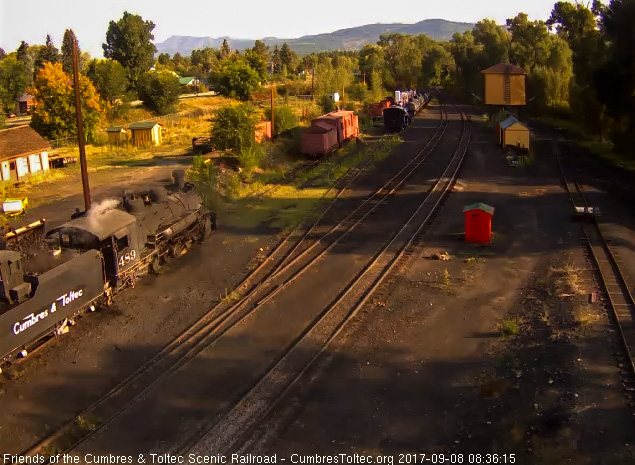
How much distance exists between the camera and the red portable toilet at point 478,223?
67.4 ft

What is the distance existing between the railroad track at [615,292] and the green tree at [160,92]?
5863 cm

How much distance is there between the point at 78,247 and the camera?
1470 centimetres

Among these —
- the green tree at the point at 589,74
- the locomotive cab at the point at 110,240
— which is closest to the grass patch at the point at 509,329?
the locomotive cab at the point at 110,240

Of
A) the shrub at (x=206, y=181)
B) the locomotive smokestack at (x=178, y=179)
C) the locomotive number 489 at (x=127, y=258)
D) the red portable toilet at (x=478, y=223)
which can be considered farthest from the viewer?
the shrub at (x=206, y=181)

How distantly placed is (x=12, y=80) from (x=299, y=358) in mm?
78462

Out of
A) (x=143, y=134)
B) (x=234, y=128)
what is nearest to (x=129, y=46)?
(x=143, y=134)

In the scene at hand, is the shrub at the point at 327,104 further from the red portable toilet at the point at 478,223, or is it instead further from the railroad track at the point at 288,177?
the red portable toilet at the point at 478,223

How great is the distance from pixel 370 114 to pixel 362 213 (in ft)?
147

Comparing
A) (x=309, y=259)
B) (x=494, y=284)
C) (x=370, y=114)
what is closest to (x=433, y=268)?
(x=494, y=284)

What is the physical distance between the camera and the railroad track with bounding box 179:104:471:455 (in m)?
9.92

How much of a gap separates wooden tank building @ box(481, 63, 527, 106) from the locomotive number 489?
→ 53399 millimetres

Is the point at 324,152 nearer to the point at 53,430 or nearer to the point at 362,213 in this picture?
the point at 362,213

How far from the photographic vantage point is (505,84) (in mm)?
63125

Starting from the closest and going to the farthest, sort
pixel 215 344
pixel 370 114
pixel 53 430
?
pixel 53 430 → pixel 215 344 → pixel 370 114
